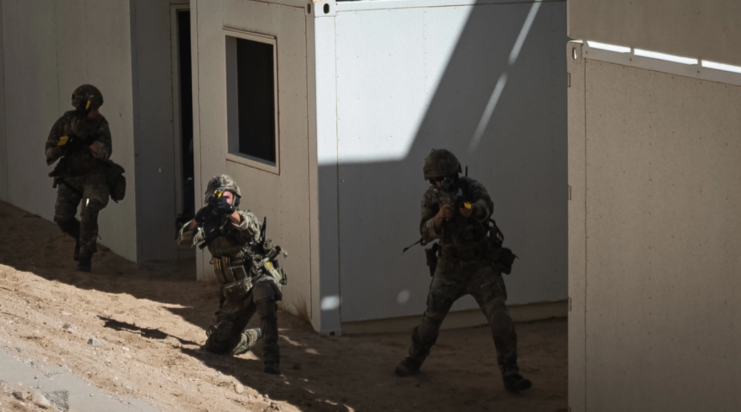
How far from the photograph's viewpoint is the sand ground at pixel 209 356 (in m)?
6.06

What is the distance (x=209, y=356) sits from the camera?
763 centimetres

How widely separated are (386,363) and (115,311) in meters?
2.74

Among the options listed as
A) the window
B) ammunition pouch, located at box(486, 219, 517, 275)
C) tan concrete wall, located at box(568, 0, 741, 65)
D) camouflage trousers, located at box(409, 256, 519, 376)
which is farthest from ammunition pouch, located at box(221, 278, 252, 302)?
tan concrete wall, located at box(568, 0, 741, 65)

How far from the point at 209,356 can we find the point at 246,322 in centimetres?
39

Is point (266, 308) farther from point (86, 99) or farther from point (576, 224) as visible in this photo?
point (86, 99)

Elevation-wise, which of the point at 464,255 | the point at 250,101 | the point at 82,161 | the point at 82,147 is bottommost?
the point at 464,255

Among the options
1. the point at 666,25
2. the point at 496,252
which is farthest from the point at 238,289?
the point at 666,25

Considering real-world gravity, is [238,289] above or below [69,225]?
below

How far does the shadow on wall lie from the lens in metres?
8.87

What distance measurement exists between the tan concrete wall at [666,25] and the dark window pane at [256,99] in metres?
4.38

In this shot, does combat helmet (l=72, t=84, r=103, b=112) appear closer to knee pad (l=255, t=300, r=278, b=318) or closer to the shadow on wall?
the shadow on wall

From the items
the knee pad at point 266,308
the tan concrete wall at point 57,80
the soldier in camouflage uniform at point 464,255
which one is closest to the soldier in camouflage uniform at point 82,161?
the tan concrete wall at point 57,80

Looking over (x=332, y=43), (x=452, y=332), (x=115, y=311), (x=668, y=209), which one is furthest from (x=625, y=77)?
(x=115, y=311)

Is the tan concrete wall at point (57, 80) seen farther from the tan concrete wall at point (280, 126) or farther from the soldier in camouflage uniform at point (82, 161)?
the tan concrete wall at point (280, 126)
